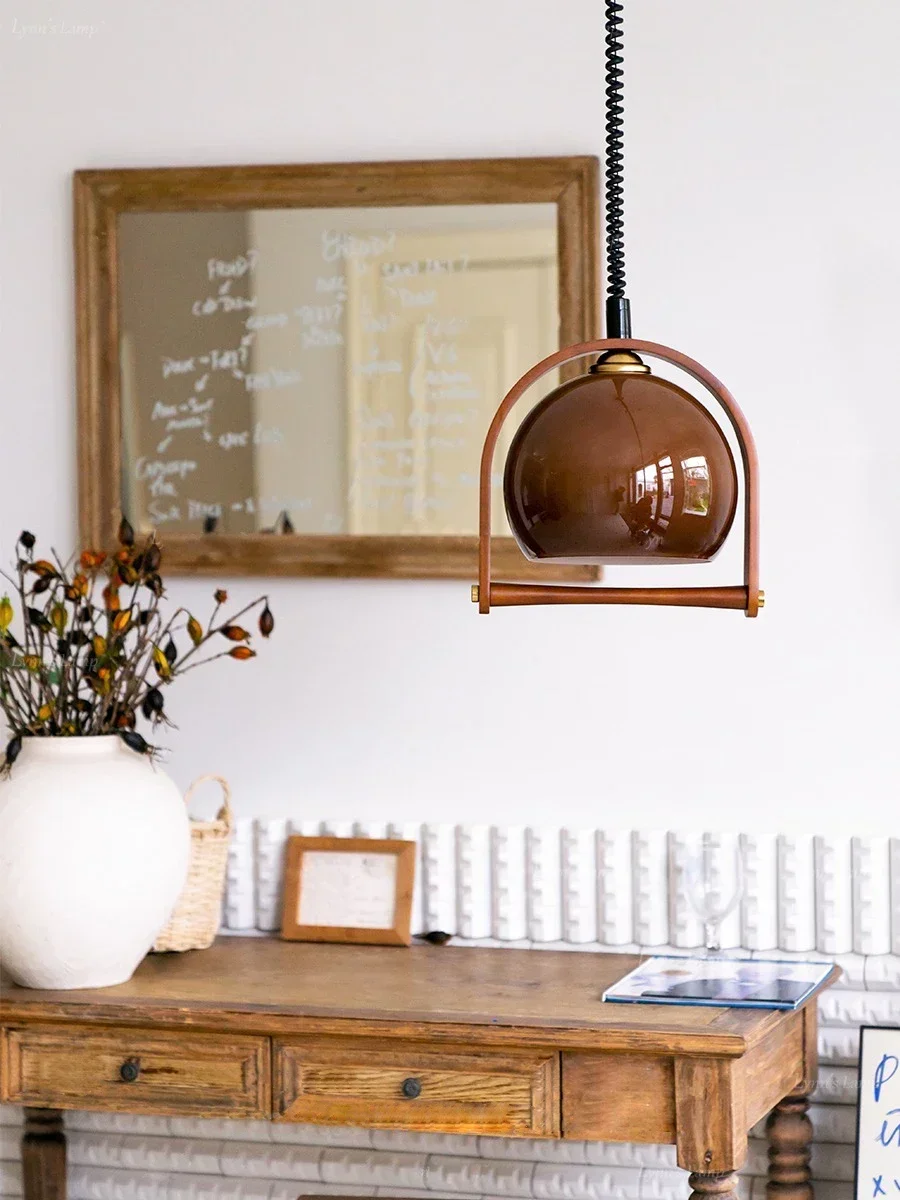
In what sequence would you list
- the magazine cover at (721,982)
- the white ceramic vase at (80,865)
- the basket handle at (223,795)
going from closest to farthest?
the magazine cover at (721,982), the white ceramic vase at (80,865), the basket handle at (223,795)

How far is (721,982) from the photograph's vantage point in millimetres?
2191

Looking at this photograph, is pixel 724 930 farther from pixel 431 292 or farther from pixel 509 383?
pixel 431 292

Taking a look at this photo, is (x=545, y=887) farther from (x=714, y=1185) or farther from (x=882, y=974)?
(x=714, y=1185)

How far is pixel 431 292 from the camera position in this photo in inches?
101

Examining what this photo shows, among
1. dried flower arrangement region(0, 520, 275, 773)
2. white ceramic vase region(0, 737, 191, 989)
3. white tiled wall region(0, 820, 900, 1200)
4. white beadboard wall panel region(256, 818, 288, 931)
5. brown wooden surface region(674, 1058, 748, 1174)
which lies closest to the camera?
brown wooden surface region(674, 1058, 748, 1174)

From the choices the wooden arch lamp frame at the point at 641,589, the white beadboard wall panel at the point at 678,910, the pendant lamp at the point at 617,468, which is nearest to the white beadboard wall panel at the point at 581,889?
the white beadboard wall panel at the point at 678,910

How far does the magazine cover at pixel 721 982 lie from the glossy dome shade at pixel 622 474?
0.85 metres

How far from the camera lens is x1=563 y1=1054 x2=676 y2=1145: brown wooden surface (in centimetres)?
198

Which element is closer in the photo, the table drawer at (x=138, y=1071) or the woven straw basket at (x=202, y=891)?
the table drawer at (x=138, y=1071)

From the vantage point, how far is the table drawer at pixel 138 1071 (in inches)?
84.1

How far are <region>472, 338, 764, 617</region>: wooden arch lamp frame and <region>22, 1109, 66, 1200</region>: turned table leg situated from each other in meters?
1.47

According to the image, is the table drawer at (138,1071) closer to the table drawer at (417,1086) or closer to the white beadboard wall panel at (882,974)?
the table drawer at (417,1086)

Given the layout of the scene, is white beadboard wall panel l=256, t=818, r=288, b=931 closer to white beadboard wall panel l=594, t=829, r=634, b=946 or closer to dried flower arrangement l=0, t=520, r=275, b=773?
dried flower arrangement l=0, t=520, r=275, b=773

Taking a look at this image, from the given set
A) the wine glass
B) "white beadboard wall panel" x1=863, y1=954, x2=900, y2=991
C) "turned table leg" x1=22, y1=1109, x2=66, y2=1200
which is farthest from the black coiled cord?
"turned table leg" x1=22, y1=1109, x2=66, y2=1200
